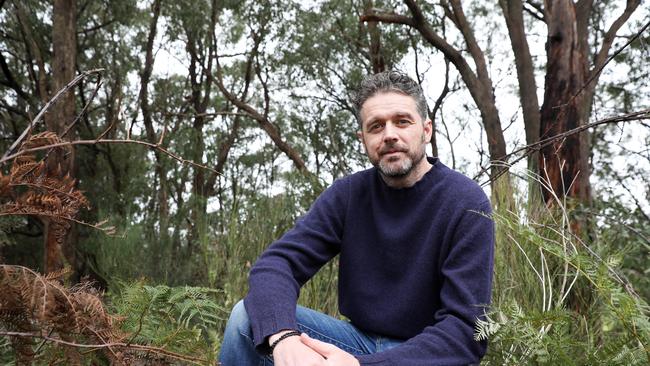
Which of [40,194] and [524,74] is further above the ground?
[524,74]

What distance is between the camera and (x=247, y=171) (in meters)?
15.9

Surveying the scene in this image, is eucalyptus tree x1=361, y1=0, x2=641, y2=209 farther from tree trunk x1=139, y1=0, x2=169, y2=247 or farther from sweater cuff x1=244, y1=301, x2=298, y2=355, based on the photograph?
tree trunk x1=139, y1=0, x2=169, y2=247

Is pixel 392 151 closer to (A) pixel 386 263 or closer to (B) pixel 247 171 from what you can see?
(A) pixel 386 263

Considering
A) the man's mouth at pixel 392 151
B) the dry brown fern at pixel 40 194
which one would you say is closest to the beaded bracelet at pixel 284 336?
the dry brown fern at pixel 40 194

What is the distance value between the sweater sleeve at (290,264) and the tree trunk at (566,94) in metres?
3.70

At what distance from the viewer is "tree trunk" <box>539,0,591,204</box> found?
5.58 meters

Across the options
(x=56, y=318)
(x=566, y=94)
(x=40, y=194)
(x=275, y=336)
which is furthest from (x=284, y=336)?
(x=566, y=94)

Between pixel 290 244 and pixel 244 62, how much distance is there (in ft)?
42.6

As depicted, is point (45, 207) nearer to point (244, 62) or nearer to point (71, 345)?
point (71, 345)

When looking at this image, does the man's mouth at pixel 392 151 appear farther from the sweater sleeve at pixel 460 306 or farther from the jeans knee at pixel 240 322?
the jeans knee at pixel 240 322

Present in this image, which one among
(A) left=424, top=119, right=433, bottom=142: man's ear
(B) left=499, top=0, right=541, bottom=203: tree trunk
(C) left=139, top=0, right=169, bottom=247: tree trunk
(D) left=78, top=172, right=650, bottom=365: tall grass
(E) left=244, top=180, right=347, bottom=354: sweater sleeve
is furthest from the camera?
(C) left=139, top=0, right=169, bottom=247: tree trunk

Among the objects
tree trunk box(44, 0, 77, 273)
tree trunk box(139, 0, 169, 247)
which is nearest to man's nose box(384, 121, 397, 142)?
tree trunk box(44, 0, 77, 273)

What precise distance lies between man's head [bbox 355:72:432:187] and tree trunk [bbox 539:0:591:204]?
360 cm

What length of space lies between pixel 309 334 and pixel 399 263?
349mm
